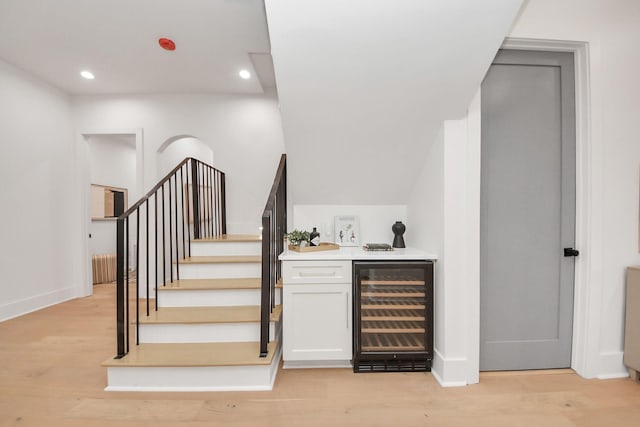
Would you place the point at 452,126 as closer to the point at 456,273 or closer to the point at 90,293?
the point at 456,273

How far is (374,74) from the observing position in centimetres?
186

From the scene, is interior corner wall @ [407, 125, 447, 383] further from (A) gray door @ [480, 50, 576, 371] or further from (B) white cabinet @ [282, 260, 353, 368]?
(B) white cabinet @ [282, 260, 353, 368]

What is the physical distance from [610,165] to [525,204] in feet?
2.12

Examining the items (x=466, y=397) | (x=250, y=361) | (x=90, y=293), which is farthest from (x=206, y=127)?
(x=466, y=397)

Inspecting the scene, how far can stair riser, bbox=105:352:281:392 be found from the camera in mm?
2000

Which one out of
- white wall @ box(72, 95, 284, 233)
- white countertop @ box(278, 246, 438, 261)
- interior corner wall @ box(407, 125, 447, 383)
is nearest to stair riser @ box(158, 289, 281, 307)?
white countertop @ box(278, 246, 438, 261)

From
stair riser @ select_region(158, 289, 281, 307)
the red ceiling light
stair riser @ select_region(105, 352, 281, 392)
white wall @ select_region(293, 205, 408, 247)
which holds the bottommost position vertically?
stair riser @ select_region(105, 352, 281, 392)

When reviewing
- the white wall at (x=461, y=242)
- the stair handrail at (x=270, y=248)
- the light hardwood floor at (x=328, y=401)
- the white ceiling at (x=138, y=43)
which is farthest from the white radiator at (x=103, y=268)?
the white wall at (x=461, y=242)

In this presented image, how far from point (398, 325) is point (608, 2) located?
2.82 meters

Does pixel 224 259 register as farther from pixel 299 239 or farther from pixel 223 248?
pixel 299 239

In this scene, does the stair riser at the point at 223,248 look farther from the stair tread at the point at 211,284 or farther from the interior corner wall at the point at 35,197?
the interior corner wall at the point at 35,197

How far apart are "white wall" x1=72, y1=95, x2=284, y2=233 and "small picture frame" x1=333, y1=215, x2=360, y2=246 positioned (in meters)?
1.87

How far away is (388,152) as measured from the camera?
7.70 ft

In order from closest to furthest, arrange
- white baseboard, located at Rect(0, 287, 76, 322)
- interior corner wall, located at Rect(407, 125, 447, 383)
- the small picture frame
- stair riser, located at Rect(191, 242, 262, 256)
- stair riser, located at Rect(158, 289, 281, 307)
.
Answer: interior corner wall, located at Rect(407, 125, 447, 383) < stair riser, located at Rect(158, 289, 281, 307) < the small picture frame < stair riser, located at Rect(191, 242, 262, 256) < white baseboard, located at Rect(0, 287, 76, 322)
